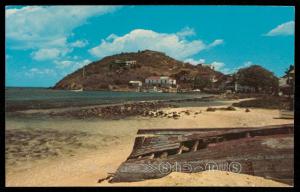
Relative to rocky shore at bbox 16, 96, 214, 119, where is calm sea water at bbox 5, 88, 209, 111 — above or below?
above

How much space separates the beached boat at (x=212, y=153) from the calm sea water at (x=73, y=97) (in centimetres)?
87

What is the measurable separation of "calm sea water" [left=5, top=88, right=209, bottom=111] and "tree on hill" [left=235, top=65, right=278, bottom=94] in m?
1.06

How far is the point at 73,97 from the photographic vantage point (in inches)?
370

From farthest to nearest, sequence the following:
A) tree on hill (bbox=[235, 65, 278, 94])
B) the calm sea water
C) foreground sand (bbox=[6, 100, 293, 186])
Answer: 1. the calm sea water
2. tree on hill (bbox=[235, 65, 278, 94])
3. foreground sand (bbox=[6, 100, 293, 186])

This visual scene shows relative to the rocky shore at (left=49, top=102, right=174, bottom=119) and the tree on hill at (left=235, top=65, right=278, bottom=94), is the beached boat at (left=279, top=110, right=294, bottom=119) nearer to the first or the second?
the tree on hill at (left=235, top=65, right=278, bottom=94)

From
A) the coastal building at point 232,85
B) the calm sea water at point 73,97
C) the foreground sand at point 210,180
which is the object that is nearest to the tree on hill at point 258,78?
the coastal building at point 232,85

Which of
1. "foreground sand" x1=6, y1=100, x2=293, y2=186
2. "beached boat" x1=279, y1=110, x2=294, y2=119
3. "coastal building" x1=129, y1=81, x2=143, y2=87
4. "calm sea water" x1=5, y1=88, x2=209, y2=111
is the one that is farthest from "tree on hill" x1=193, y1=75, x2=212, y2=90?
"beached boat" x1=279, y1=110, x2=294, y2=119

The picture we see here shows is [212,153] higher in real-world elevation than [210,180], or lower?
higher

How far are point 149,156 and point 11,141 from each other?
2749 millimetres

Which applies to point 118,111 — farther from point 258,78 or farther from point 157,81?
point 258,78

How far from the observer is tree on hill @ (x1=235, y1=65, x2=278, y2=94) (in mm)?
8664

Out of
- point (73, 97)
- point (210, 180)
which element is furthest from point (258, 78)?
point (73, 97)

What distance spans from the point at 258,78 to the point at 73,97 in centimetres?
407
